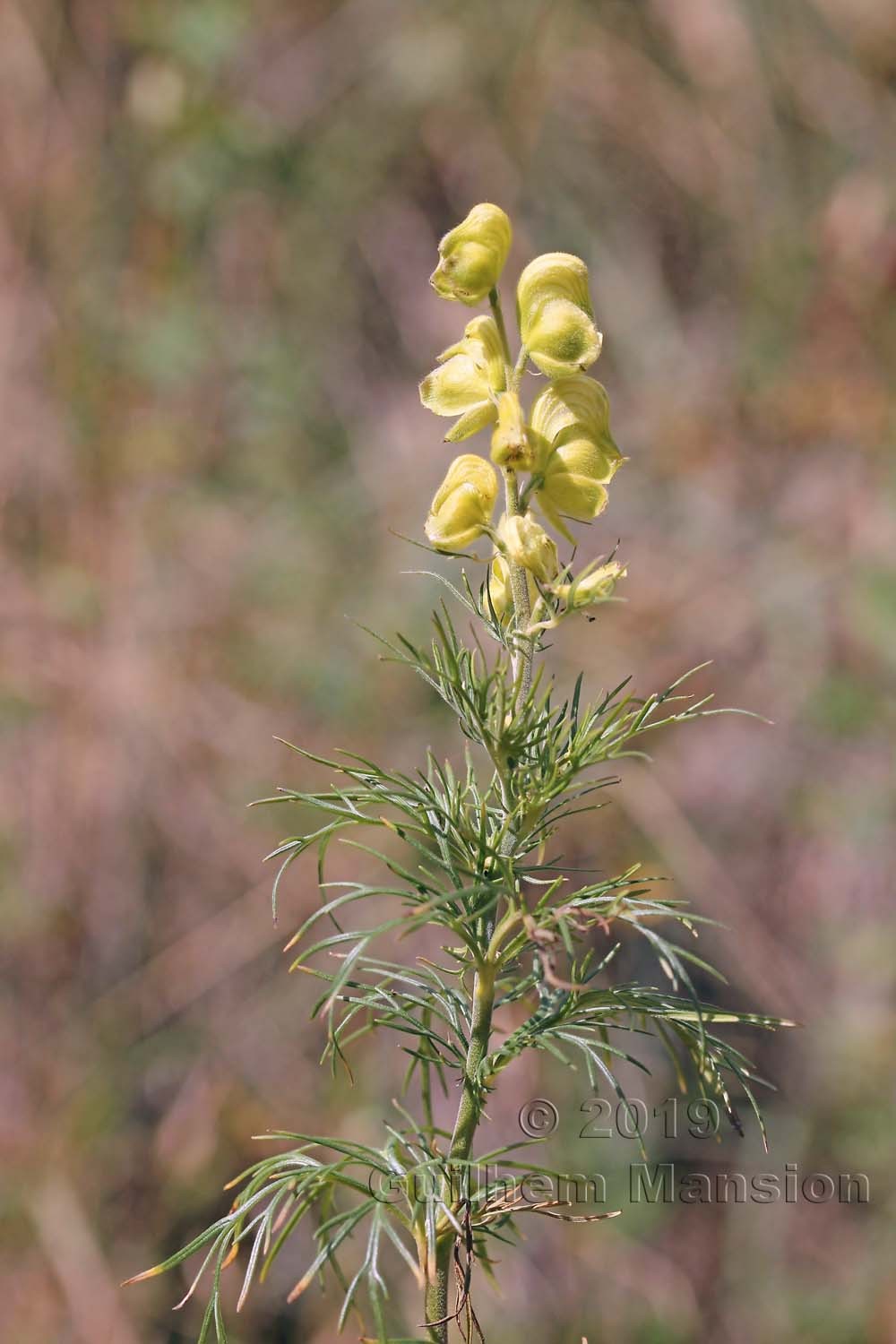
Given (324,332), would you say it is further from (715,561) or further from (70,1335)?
(70,1335)

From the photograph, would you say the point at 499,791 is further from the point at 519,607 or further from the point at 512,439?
the point at 512,439

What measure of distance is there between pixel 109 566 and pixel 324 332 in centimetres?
104

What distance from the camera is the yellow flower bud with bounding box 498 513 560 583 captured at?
81 centimetres

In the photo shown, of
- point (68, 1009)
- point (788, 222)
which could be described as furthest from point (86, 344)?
point (788, 222)

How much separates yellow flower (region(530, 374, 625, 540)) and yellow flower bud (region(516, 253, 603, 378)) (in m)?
0.02

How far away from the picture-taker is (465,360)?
888 mm

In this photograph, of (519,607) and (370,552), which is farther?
(370,552)

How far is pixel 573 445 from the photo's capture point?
855 millimetres

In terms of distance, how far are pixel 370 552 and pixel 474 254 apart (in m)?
2.54

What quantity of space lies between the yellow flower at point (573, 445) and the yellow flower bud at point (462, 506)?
0.04 m
